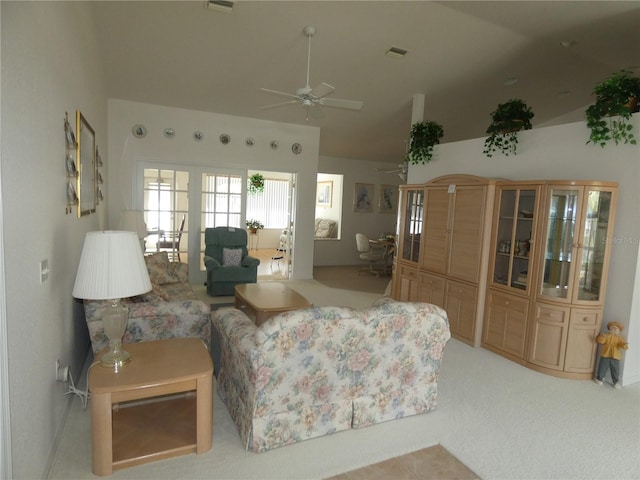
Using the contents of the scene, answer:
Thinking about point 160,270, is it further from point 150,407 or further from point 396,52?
point 396,52

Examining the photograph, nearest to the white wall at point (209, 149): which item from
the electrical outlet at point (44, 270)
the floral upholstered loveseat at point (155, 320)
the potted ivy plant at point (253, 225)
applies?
the floral upholstered loveseat at point (155, 320)

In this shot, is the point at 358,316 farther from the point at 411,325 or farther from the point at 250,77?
the point at 250,77

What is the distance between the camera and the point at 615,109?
3279mm

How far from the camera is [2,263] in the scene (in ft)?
4.68

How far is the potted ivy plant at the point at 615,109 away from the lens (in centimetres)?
325

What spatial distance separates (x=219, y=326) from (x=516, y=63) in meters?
5.22

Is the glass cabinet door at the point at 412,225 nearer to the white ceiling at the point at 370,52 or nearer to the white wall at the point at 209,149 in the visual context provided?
the white ceiling at the point at 370,52

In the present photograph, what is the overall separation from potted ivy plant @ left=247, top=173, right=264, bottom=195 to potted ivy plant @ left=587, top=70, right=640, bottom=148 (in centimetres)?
860

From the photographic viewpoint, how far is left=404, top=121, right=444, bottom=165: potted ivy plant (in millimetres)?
5324

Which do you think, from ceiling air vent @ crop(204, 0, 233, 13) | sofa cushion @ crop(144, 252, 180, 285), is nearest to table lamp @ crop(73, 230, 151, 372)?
sofa cushion @ crop(144, 252, 180, 285)

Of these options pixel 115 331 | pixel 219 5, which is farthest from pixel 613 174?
pixel 115 331

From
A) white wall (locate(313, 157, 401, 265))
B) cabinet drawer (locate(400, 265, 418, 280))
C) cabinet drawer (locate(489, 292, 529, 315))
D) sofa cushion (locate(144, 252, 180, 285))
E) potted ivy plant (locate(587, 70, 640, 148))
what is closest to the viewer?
potted ivy plant (locate(587, 70, 640, 148))

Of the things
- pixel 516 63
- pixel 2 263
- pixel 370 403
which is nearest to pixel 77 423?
pixel 2 263

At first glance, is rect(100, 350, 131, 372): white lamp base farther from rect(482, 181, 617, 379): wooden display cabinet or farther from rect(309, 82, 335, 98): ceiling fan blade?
rect(482, 181, 617, 379): wooden display cabinet
